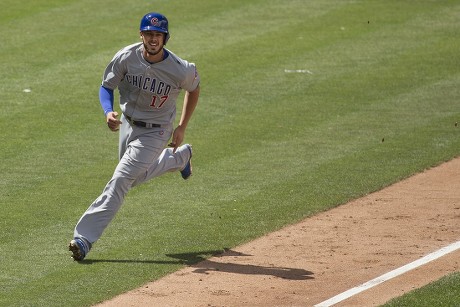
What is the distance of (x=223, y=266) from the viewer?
960 cm

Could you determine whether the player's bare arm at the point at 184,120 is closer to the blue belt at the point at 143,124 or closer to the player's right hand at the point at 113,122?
the blue belt at the point at 143,124

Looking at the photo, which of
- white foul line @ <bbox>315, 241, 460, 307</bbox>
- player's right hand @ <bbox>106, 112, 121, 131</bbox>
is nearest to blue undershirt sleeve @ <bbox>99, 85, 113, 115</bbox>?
player's right hand @ <bbox>106, 112, 121, 131</bbox>

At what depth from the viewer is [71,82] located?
15.4 metres

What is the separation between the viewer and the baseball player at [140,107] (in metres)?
9.61

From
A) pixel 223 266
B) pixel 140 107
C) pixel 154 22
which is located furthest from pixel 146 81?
pixel 223 266

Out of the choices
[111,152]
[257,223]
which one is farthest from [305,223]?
[111,152]

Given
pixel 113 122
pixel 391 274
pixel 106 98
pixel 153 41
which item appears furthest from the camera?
pixel 106 98

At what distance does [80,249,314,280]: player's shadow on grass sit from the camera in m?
9.38

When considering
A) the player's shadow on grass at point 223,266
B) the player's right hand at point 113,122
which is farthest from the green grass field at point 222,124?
the player's right hand at point 113,122

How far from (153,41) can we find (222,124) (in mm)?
4455

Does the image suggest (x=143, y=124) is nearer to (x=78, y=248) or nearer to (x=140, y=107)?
(x=140, y=107)

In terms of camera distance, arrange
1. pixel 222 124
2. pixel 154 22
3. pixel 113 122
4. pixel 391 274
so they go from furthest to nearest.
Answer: pixel 222 124 < pixel 154 22 < pixel 113 122 < pixel 391 274

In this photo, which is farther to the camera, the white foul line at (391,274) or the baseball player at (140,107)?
the baseball player at (140,107)

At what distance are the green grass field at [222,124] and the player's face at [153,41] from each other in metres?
1.69
